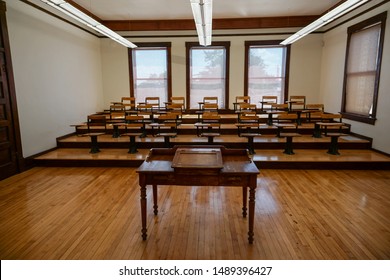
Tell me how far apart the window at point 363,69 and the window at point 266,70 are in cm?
198

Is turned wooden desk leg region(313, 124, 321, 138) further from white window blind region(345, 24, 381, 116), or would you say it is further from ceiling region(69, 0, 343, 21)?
ceiling region(69, 0, 343, 21)

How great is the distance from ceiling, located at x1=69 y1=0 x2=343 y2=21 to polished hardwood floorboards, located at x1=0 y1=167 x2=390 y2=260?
14.3 ft

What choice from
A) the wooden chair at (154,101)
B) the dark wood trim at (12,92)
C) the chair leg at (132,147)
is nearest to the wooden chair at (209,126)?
the chair leg at (132,147)

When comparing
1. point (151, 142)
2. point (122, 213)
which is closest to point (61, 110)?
point (151, 142)

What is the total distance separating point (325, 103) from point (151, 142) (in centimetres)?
551

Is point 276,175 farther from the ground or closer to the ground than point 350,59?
closer to the ground

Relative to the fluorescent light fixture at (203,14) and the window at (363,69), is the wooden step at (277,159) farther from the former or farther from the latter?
the fluorescent light fixture at (203,14)

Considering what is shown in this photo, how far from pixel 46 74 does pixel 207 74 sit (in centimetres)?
467

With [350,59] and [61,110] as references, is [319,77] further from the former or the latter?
[61,110]

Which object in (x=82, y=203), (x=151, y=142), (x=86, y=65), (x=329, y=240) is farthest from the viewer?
(x=86, y=65)

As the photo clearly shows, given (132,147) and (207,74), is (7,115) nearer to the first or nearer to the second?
(132,147)

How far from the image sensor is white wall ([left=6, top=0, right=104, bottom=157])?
486 centimetres

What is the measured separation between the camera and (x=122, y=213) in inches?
123

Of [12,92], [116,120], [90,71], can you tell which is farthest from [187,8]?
[12,92]
